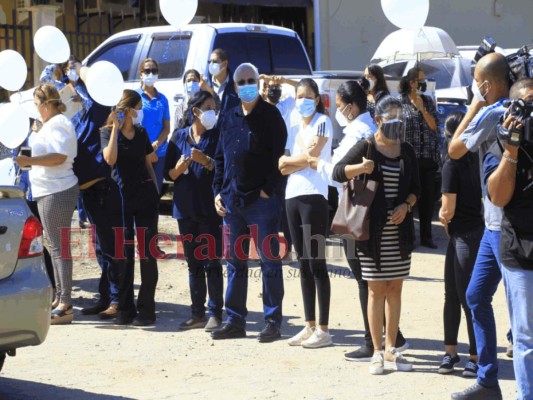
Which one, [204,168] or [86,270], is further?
[86,270]

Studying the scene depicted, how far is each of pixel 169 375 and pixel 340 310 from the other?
2.46 meters

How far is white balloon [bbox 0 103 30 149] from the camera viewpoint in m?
8.89

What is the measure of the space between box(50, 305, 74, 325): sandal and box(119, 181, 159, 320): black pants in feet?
1.44

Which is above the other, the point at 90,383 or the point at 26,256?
the point at 26,256

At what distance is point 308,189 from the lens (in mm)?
7754

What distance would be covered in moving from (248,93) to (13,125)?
90.1 inches

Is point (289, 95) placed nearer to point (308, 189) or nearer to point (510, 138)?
point (308, 189)

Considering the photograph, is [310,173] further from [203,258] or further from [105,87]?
[105,87]

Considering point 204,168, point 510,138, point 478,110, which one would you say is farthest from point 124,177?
point 510,138

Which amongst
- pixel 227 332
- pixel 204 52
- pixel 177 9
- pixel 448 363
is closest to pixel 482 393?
pixel 448 363

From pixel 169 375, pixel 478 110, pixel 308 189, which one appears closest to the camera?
pixel 478 110

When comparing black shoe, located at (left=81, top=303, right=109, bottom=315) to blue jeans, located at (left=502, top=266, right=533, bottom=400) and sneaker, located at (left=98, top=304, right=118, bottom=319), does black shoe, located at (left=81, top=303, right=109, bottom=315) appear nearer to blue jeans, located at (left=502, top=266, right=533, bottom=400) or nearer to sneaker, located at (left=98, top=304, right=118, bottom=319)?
sneaker, located at (left=98, top=304, right=118, bottom=319)

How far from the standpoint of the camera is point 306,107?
7793 millimetres

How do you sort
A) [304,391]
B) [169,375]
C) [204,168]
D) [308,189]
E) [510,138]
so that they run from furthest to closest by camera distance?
[204,168] < [308,189] < [169,375] < [304,391] < [510,138]
